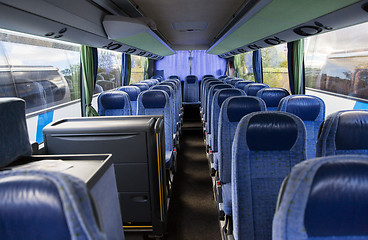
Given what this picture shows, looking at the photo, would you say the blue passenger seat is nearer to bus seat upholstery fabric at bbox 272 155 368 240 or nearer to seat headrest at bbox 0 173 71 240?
bus seat upholstery fabric at bbox 272 155 368 240

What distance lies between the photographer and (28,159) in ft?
5.01

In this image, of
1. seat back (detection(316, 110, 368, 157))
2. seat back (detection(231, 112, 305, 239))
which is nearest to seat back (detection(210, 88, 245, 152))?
seat back (detection(231, 112, 305, 239))

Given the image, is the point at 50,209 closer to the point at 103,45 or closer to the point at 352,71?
the point at 103,45

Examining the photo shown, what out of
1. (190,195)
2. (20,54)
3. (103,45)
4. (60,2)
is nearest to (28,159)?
(60,2)

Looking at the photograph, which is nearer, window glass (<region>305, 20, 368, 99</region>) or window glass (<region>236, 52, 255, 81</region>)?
window glass (<region>305, 20, 368, 99</region>)

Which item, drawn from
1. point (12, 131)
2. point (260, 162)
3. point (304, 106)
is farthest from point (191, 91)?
point (12, 131)

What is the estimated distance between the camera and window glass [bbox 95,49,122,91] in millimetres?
6660

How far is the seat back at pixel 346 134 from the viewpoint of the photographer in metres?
1.94

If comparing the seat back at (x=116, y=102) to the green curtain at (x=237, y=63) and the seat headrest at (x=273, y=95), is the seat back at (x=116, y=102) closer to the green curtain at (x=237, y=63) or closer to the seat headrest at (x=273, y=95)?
the seat headrest at (x=273, y=95)

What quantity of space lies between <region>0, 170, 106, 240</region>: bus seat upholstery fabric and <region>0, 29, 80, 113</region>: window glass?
3.23 metres

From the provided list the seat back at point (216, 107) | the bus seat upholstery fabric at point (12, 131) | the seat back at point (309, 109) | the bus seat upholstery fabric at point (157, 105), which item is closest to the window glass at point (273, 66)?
the seat back at point (216, 107)

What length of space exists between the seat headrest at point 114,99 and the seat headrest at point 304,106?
275 cm

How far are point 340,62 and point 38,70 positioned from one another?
548 cm

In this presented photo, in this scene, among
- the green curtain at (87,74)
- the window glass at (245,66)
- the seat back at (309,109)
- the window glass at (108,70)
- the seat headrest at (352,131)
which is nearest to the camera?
the seat headrest at (352,131)
